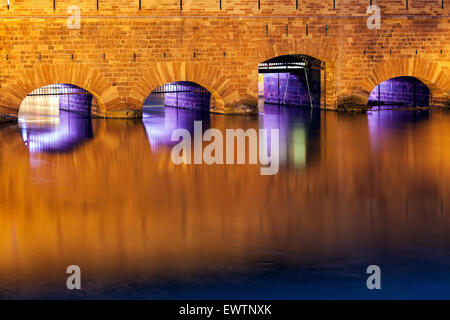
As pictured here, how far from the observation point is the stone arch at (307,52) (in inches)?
674

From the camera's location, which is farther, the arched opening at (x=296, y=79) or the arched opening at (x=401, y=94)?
the arched opening at (x=401, y=94)

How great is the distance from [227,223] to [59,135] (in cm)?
832

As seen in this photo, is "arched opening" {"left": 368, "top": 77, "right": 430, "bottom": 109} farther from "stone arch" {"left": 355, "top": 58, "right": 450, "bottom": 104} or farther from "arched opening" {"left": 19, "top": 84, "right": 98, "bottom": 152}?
"arched opening" {"left": 19, "top": 84, "right": 98, "bottom": 152}

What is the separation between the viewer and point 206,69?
16.8 metres

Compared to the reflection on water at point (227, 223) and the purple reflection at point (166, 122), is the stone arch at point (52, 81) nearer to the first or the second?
the purple reflection at point (166, 122)

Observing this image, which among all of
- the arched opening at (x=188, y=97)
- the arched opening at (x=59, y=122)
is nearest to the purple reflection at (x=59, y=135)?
the arched opening at (x=59, y=122)

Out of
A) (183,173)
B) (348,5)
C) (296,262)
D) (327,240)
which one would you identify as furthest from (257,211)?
(348,5)

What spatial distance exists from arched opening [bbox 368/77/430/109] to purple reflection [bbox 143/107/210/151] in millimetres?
5313

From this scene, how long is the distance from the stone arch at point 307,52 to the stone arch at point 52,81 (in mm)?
3482

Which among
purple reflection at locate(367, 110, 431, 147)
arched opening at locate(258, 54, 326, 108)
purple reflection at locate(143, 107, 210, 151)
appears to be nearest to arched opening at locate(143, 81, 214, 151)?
purple reflection at locate(143, 107, 210, 151)

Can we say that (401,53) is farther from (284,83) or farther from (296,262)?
(296,262)

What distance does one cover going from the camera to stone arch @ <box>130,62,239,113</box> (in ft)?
54.4
